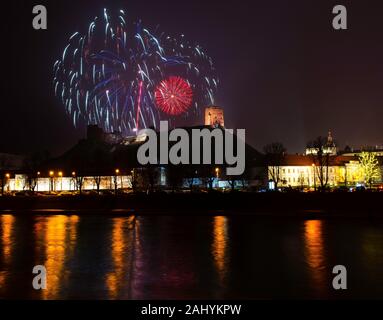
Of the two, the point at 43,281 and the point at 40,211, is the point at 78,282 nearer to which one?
the point at 43,281

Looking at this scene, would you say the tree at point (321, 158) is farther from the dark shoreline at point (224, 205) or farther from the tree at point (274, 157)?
the dark shoreline at point (224, 205)

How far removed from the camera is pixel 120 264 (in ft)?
44.2

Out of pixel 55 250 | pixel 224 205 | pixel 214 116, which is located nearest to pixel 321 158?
pixel 224 205

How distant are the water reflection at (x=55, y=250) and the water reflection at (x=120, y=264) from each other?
3.67 feet

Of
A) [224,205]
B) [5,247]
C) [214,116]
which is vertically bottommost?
[5,247]

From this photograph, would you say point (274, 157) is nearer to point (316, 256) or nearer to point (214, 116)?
point (214, 116)

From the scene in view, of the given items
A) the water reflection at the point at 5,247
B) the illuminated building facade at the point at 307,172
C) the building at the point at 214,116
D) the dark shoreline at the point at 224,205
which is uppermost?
the building at the point at 214,116

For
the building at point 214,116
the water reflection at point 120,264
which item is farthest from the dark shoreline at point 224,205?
the building at point 214,116

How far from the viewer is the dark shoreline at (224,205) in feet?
105

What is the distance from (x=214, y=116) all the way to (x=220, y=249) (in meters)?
137

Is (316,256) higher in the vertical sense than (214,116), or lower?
lower

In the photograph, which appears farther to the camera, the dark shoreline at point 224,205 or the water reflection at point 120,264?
the dark shoreline at point 224,205

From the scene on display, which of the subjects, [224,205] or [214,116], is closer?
[224,205]
